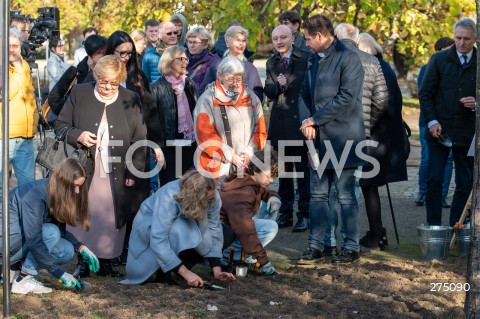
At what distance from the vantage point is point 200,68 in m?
10.4

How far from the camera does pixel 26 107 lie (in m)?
9.05

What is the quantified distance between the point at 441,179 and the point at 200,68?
9.64ft

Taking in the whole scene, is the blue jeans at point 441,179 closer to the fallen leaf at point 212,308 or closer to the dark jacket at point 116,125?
the dark jacket at point 116,125

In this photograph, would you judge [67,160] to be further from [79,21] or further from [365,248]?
[79,21]

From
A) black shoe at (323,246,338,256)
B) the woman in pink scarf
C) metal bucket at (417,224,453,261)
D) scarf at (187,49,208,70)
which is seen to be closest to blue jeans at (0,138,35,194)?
the woman in pink scarf

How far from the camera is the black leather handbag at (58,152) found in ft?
25.2

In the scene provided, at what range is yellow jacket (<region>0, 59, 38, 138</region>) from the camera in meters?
8.96

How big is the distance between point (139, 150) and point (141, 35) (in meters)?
3.94

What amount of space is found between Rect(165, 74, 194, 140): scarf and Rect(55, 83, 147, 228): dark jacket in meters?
1.14

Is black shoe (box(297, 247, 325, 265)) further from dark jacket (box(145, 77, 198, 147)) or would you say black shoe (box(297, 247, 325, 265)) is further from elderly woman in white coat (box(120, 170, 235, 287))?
dark jacket (box(145, 77, 198, 147))

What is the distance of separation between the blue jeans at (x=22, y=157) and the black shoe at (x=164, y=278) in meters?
2.45

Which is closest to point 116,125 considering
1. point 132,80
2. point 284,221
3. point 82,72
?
point 132,80

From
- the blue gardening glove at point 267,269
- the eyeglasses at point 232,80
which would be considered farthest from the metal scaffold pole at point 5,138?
the eyeglasses at point 232,80

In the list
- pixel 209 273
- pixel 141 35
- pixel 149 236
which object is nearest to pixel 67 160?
pixel 149 236
